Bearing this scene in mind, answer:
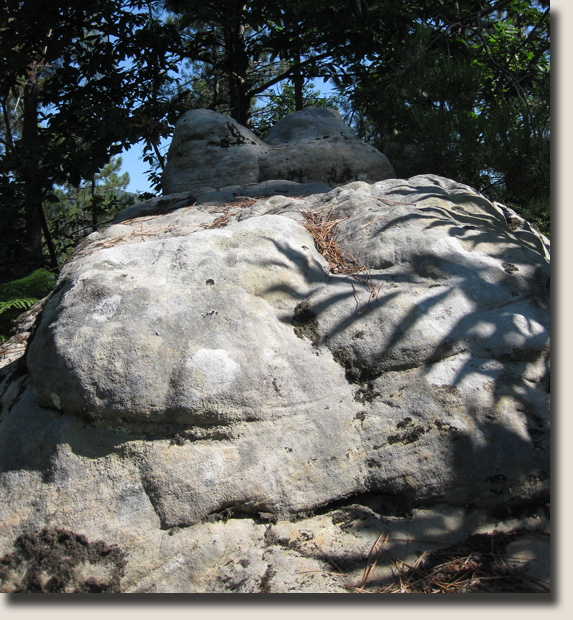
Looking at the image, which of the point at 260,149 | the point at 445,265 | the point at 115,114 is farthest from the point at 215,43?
the point at 445,265

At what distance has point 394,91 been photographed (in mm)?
5555

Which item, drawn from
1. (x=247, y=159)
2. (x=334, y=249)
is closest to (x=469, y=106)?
(x=247, y=159)

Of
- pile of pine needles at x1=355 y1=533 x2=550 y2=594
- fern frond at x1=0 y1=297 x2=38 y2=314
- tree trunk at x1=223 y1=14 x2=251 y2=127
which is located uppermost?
tree trunk at x1=223 y1=14 x2=251 y2=127

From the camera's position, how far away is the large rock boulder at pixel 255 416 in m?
1.93

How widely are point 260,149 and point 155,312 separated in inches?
142

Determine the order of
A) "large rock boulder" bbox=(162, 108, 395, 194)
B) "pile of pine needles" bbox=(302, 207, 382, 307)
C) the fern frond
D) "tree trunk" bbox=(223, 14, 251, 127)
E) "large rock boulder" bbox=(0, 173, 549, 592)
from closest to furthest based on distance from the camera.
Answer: "large rock boulder" bbox=(0, 173, 549, 592) → "pile of pine needles" bbox=(302, 207, 382, 307) → the fern frond → "large rock boulder" bbox=(162, 108, 395, 194) → "tree trunk" bbox=(223, 14, 251, 127)

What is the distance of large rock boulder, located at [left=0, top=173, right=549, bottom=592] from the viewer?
6.34ft

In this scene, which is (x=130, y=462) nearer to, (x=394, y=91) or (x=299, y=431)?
(x=299, y=431)

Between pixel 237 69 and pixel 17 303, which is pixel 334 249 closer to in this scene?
pixel 17 303

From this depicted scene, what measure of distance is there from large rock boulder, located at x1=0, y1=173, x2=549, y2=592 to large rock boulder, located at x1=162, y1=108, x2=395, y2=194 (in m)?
A: 2.67

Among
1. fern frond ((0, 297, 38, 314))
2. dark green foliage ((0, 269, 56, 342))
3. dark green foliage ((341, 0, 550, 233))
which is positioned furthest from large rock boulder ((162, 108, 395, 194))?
fern frond ((0, 297, 38, 314))

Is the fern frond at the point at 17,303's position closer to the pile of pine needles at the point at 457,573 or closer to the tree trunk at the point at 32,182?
the tree trunk at the point at 32,182

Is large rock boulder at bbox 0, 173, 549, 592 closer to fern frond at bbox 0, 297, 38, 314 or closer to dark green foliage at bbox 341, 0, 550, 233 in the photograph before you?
fern frond at bbox 0, 297, 38, 314

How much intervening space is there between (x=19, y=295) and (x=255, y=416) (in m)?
2.93
